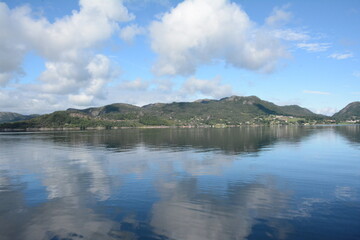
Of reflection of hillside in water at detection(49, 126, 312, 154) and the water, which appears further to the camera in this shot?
reflection of hillside in water at detection(49, 126, 312, 154)

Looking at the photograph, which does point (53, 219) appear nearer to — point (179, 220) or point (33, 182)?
point (179, 220)

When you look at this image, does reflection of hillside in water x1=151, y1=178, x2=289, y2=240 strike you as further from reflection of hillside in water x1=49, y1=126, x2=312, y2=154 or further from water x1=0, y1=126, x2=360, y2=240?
reflection of hillside in water x1=49, y1=126, x2=312, y2=154

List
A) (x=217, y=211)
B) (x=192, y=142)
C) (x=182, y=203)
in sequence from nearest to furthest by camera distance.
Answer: (x=217, y=211) → (x=182, y=203) → (x=192, y=142)

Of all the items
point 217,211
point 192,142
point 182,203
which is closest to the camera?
point 217,211

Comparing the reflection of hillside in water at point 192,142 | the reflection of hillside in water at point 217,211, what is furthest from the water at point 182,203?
the reflection of hillside in water at point 192,142

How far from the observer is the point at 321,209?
21.2 metres

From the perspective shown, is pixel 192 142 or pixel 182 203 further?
pixel 192 142

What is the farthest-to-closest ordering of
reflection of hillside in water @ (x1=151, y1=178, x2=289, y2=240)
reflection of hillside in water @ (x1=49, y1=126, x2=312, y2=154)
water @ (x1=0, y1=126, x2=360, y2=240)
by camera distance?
reflection of hillside in water @ (x1=49, y1=126, x2=312, y2=154) < water @ (x1=0, y1=126, x2=360, y2=240) < reflection of hillside in water @ (x1=151, y1=178, x2=289, y2=240)

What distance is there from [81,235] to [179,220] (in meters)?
6.99

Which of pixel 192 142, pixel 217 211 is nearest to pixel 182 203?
pixel 217 211

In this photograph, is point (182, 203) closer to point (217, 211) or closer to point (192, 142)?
point (217, 211)

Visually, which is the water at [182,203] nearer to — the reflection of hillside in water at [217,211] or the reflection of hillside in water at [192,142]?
the reflection of hillside in water at [217,211]

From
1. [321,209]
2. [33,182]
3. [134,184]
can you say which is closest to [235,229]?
[321,209]

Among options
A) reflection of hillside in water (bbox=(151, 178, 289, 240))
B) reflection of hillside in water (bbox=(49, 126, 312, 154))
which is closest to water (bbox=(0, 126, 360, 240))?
reflection of hillside in water (bbox=(151, 178, 289, 240))
